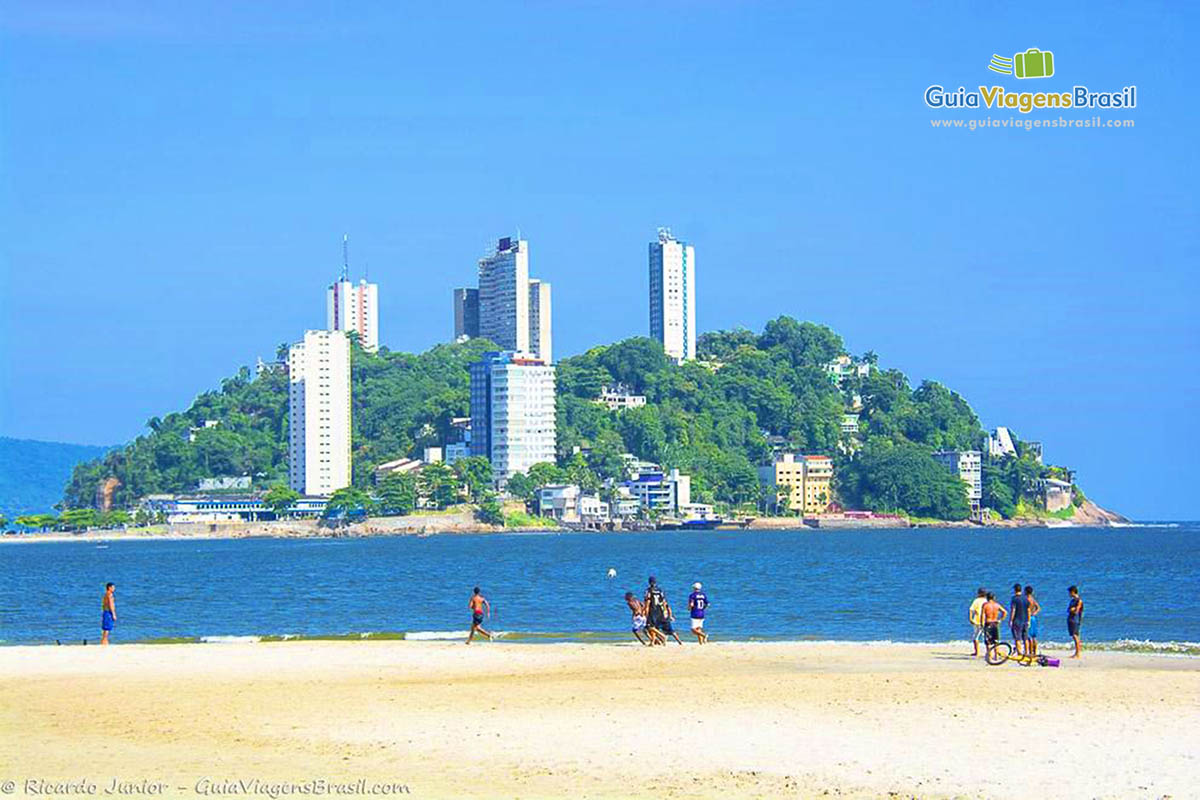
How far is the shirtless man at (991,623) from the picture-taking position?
33.5m

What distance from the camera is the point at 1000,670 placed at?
3186cm

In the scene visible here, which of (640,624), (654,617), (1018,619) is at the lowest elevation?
(640,624)

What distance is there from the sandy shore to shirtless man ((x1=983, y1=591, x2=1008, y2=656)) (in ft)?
2.20

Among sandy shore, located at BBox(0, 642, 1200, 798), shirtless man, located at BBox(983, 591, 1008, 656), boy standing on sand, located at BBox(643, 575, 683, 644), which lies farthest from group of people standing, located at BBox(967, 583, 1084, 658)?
boy standing on sand, located at BBox(643, 575, 683, 644)

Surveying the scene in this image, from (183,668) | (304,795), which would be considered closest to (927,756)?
(304,795)

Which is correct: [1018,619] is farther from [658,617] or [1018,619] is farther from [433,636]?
[433,636]

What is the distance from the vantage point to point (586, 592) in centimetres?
7719

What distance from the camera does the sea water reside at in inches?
2010

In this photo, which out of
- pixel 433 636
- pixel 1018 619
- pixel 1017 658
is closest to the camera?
pixel 1017 658

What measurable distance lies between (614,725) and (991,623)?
1329cm

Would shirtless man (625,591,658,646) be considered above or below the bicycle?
above

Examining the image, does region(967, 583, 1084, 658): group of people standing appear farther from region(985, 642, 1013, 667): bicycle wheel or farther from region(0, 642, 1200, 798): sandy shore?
region(0, 642, 1200, 798): sandy shore

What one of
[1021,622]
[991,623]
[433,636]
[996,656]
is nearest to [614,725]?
[996,656]

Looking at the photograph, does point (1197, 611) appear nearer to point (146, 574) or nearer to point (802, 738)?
point (802, 738)
